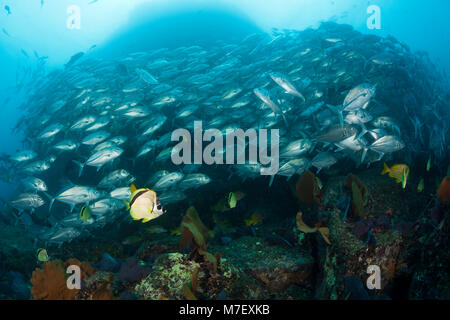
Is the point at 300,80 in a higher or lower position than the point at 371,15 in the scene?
lower

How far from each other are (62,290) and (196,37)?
31.8 metres

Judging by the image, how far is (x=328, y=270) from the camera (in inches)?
106

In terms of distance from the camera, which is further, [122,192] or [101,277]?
[122,192]

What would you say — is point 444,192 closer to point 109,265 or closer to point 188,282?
point 188,282

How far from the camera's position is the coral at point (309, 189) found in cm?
361

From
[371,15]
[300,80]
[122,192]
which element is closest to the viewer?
[122,192]

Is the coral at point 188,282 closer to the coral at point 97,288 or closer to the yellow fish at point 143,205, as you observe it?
the coral at point 97,288

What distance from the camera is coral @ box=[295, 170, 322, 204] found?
361 cm

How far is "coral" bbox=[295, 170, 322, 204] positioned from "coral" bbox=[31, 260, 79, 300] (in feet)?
10.9

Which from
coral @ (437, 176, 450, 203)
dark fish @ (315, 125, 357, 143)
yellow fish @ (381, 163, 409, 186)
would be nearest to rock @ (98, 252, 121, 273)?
coral @ (437, 176, 450, 203)
